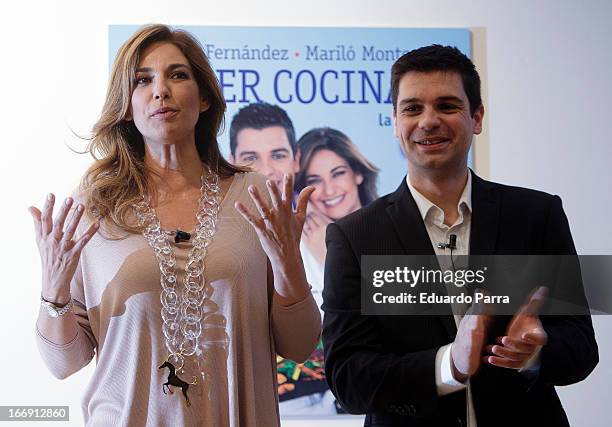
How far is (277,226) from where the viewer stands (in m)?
1.64

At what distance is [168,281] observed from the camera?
171cm

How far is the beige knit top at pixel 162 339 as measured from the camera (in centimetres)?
169

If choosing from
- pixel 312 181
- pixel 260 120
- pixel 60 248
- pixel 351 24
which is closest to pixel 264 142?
pixel 260 120

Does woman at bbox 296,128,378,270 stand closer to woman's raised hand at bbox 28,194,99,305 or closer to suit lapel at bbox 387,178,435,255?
suit lapel at bbox 387,178,435,255

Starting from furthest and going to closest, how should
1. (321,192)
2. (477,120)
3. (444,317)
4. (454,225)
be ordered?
(321,192) → (477,120) → (454,225) → (444,317)

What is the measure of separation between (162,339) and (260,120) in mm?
1431

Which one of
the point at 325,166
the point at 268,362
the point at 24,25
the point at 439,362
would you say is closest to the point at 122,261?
the point at 268,362

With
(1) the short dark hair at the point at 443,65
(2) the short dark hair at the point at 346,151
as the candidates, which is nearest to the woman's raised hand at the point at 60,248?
(1) the short dark hair at the point at 443,65

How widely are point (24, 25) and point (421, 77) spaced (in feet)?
6.10

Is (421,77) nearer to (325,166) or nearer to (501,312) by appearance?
(501,312)

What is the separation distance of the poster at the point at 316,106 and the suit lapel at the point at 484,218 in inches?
47.8

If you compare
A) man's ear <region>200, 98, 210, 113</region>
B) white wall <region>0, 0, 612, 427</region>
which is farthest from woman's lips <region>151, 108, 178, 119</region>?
white wall <region>0, 0, 612, 427</region>

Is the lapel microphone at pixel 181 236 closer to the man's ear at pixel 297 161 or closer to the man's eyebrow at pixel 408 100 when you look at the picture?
the man's eyebrow at pixel 408 100

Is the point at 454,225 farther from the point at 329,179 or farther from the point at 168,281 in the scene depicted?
the point at 329,179
